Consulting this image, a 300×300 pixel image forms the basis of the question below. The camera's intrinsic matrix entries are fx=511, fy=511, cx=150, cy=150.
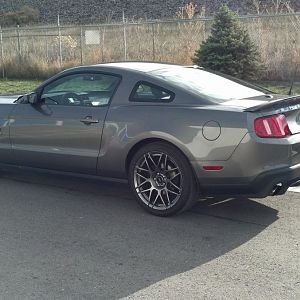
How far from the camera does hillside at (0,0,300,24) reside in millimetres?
40634

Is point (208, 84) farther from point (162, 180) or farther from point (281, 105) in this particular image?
point (162, 180)

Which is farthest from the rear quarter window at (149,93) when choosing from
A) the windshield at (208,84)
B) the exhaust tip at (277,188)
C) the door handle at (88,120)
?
the exhaust tip at (277,188)

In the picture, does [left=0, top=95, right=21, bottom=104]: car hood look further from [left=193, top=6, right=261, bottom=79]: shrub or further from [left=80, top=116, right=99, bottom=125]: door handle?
[left=193, top=6, right=261, bottom=79]: shrub

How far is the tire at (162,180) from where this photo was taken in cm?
498

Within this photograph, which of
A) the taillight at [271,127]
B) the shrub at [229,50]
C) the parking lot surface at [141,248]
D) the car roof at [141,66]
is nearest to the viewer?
the parking lot surface at [141,248]

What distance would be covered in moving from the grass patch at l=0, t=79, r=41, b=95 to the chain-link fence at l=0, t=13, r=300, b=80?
1.24 m

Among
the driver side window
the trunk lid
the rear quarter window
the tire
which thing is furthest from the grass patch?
the trunk lid

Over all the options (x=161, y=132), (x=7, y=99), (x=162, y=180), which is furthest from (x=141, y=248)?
(x=7, y=99)

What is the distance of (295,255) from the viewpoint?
4223 millimetres

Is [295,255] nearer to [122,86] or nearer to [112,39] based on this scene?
[122,86]

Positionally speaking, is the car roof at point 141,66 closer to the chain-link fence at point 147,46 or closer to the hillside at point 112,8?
the chain-link fence at point 147,46

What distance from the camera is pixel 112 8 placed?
46.1m

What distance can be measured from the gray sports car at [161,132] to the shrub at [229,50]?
28.6ft

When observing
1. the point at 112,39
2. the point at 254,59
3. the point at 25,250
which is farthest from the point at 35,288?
the point at 112,39
